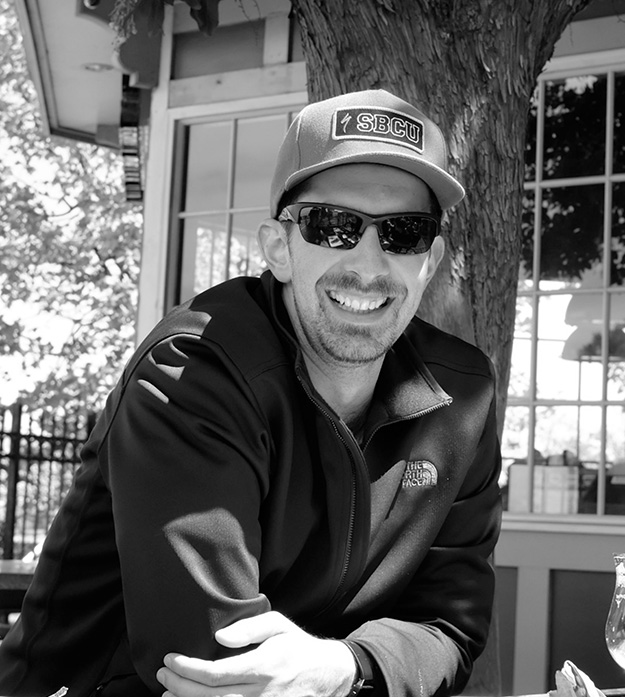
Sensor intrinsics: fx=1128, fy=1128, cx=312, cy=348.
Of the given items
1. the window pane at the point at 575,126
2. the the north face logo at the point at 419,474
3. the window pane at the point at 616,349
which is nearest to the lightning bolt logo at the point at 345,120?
the the north face logo at the point at 419,474

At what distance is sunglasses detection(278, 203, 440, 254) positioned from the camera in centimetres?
229

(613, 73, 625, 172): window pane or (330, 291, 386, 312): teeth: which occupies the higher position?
(613, 73, 625, 172): window pane

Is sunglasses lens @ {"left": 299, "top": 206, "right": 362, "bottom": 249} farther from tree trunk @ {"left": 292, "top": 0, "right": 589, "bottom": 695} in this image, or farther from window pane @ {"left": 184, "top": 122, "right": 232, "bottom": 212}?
window pane @ {"left": 184, "top": 122, "right": 232, "bottom": 212}

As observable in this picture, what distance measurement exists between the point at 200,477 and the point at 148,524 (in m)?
0.12

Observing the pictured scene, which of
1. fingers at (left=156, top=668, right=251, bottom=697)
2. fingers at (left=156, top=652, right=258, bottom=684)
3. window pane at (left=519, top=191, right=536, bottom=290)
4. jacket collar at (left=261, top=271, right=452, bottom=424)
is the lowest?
fingers at (left=156, top=668, right=251, bottom=697)

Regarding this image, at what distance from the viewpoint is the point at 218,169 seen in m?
7.08

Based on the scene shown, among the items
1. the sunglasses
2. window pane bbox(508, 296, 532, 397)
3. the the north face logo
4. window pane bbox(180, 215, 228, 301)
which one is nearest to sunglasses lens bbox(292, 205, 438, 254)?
the sunglasses

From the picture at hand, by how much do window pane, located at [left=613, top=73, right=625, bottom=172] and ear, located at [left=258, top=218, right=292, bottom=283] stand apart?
12.7ft

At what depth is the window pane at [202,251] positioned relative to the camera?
7047 millimetres

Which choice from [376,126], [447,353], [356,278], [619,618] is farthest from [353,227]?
[619,618]

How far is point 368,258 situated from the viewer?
7.57 feet

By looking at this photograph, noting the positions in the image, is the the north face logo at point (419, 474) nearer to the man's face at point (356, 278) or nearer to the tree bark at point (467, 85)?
the man's face at point (356, 278)

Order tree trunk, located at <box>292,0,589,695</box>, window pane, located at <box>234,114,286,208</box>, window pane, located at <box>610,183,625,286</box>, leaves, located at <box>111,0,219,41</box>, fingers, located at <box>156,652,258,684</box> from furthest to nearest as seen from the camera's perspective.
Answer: window pane, located at <box>234,114,286,208</box>, window pane, located at <box>610,183,625,286</box>, leaves, located at <box>111,0,219,41</box>, tree trunk, located at <box>292,0,589,695</box>, fingers, located at <box>156,652,258,684</box>

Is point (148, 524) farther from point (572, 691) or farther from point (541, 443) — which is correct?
point (541, 443)
